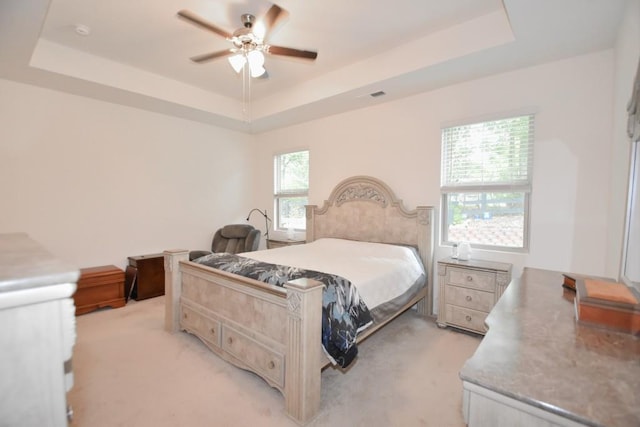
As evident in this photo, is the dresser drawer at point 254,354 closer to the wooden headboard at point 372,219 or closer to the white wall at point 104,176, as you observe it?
the wooden headboard at point 372,219

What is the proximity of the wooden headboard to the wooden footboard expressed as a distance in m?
2.05

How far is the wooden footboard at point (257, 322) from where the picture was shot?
5.93 feet

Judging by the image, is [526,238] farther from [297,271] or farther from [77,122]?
[77,122]

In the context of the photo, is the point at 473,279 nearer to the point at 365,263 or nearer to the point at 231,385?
the point at 365,263

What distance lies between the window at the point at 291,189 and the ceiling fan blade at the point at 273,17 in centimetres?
278

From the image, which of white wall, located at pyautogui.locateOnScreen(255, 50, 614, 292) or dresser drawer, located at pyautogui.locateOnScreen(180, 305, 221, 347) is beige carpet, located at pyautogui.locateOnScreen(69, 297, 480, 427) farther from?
white wall, located at pyautogui.locateOnScreen(255, 50, 614, 292)

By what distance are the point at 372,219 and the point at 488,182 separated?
4.67 ft

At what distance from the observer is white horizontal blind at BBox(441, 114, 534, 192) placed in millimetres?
3006

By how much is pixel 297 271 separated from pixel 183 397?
3.81ft

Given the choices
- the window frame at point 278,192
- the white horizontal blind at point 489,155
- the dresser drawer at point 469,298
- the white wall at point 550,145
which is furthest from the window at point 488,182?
the window frame at point 278,192

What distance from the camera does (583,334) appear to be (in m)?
1.05

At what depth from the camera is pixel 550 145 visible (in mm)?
2834

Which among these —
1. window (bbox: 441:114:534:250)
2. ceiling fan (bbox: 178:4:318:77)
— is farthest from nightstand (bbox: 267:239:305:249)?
ceiling fan (bbox: 178:4:318:77)

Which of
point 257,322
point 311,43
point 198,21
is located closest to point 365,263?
point 257,322
